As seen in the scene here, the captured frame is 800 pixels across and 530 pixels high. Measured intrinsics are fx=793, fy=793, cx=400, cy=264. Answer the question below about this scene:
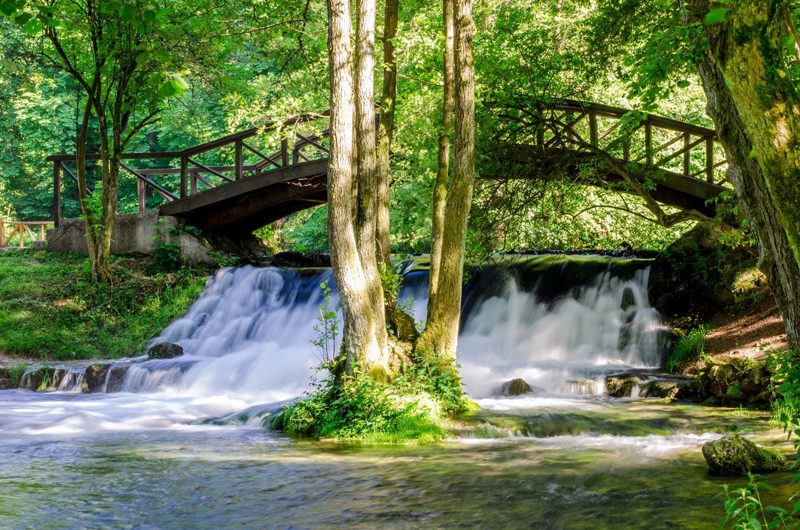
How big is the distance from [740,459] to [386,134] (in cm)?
642

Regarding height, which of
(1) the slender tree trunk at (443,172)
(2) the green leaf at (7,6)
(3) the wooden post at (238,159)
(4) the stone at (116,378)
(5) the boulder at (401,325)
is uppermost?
(3) the wooden post at (238,159)

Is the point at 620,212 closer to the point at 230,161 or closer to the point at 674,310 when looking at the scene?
the point at 674,310

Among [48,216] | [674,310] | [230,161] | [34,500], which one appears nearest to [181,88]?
[34,500]

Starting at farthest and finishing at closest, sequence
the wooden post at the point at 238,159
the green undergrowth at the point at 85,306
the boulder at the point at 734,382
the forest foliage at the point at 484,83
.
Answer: the wooden post at the point at 238,159 < the green undergrowth at the point at 85,306 < the forest foliage at the point at 484,83 < the boulder at the point at 734,382

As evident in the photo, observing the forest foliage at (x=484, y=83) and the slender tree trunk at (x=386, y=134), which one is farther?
the forest foliage at (x=484, y=83)

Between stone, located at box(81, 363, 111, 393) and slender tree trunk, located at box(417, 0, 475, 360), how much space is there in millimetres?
6566

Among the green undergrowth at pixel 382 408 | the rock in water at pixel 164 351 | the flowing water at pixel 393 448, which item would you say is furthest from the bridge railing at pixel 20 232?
the green undergrowth at pixel 382 408

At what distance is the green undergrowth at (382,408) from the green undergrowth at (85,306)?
26.3 ft

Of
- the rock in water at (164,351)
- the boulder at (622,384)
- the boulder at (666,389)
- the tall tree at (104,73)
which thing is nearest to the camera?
the boulder at (666,389)

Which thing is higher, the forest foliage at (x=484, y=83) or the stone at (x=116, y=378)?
the forest foliage at (x=484, y=83)

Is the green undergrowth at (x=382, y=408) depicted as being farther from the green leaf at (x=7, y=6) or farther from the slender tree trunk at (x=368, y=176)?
the green leaf at (x=7, y=6)

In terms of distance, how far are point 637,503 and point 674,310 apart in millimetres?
9027

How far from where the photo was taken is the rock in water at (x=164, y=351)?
51.1 ft

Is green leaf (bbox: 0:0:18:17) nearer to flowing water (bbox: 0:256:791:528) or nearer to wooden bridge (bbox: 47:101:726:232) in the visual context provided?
flowing water (bbox: 0:256:791:528)
